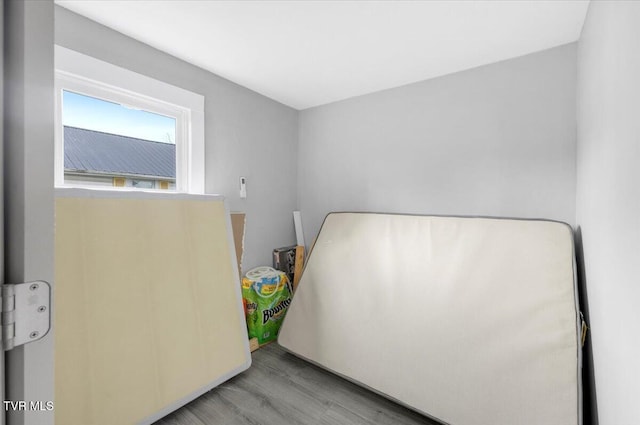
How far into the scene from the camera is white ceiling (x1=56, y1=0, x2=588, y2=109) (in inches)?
57.3

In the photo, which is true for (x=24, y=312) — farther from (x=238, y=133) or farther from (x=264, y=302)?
(x=238, y=133)

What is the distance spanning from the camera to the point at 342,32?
65.8 inches

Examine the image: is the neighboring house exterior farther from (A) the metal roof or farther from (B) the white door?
(B) the white door

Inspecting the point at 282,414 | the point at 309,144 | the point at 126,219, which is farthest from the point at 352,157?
the point at 282,414

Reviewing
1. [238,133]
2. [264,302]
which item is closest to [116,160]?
[238,133]

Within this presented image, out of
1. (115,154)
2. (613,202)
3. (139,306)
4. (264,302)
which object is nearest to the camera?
(613,202)

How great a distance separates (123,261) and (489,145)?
2478mm

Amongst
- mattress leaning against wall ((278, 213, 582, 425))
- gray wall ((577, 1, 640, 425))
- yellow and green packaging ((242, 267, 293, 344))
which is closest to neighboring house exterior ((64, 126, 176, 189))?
yellow and green packaging ((242, 267, 293, 344))

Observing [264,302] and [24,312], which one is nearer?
[24,312]

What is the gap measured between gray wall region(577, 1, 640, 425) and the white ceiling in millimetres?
354

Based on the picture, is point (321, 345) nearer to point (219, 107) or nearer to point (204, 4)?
point (219, 107)

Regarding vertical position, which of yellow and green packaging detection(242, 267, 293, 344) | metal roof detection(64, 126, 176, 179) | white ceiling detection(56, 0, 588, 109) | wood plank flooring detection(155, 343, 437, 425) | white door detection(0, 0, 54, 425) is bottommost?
wood plank flooring detection(155, 343, 437, 425)

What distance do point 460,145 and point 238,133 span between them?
1866 mm

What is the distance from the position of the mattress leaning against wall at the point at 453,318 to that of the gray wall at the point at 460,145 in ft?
0.96
